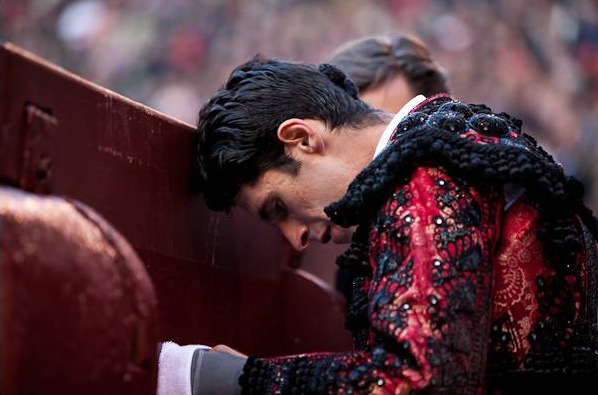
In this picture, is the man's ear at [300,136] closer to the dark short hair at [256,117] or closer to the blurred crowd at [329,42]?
the dark short hair at [256,117]

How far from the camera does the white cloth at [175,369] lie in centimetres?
185

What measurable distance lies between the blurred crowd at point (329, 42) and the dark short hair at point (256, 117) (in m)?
5.03

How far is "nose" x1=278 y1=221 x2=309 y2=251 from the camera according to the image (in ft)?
6.67

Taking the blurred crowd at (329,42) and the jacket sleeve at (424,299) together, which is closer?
the jacket sleeve at (424,299)

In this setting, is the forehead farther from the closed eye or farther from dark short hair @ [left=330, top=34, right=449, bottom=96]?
dark short hair @ [left=330, top=34, right=449, bottom=96]

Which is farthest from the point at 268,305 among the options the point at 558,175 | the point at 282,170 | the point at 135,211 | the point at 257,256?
the point at 558,175

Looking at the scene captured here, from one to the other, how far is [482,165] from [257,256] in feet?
3.13

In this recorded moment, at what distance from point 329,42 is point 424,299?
608 cm

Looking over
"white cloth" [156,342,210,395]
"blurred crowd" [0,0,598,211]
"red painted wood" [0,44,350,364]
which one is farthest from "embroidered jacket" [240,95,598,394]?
"blurred crowd" [0,0,598,211]

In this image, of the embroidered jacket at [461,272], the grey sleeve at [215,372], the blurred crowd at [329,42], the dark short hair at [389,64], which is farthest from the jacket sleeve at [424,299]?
the blurred crowd at [329,42]

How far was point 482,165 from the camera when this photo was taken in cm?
161

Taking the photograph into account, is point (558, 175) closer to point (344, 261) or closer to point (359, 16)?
point (344, 261)

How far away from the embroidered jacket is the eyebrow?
10.1 inches

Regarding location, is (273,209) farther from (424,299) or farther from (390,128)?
(424,299)
